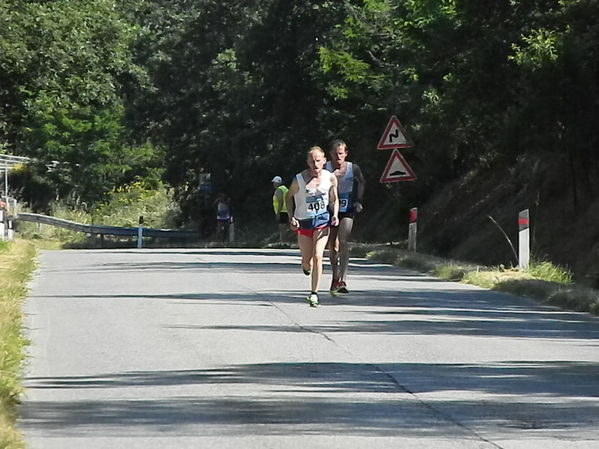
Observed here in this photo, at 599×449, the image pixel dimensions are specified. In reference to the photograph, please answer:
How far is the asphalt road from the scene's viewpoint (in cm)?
896

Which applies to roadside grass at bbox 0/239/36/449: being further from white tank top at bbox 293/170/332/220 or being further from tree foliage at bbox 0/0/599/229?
tree foliage at bbox 0/0/599/229

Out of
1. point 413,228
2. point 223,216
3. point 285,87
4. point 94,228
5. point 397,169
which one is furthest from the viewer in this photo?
point 285,87

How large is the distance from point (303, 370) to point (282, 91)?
4197 centimetres

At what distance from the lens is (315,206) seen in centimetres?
1797

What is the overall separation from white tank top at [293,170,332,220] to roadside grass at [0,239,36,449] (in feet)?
11.2

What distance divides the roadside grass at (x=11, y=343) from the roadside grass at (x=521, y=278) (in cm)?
628

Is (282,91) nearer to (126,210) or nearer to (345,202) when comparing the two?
(126,210)

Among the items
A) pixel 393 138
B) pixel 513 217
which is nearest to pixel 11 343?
pixel 393 138

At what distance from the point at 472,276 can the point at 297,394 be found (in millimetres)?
12037

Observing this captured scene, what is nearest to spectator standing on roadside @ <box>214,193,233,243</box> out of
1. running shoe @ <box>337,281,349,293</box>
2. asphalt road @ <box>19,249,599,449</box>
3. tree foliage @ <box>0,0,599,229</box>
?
tree foliage @ <box>0,0,599,229</box>

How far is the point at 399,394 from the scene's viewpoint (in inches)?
411

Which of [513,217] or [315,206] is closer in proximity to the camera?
[315,206]

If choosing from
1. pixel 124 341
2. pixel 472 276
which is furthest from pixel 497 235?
pixel 124 341

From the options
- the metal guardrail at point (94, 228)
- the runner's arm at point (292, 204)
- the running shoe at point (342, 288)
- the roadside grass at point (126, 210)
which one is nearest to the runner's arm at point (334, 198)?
the runner's arm at point (292, 204)
